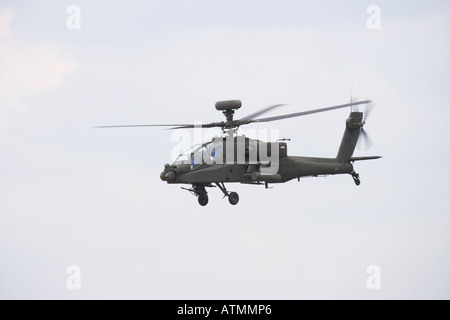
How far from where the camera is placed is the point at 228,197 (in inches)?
1683

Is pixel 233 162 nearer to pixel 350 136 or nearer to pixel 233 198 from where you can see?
pixel 233 198

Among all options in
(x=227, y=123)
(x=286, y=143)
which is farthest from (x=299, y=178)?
(x=227, y=123)

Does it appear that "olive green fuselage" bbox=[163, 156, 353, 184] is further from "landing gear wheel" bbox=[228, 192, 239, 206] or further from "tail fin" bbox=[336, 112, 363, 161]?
"tail fin" bbox=[336, 112, 363, 161]

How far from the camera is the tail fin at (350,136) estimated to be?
153 ft

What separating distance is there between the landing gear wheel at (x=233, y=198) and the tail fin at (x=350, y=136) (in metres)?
6.80

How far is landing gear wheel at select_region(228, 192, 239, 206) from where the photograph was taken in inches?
1679

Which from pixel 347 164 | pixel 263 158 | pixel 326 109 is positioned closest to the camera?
pixel 326 109

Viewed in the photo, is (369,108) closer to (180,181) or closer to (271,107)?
(271,107)

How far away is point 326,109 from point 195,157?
21.4 feet

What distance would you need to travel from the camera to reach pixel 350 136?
4712 cm

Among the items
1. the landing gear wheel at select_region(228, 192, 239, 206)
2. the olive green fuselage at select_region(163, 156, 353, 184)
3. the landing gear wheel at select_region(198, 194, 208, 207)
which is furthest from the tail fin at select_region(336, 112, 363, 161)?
the landing gear wheel at select_region(198, 194, 208, 207)

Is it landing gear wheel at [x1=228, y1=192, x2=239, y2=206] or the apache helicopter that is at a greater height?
the apache helicopter

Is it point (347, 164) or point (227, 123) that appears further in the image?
point (347, 164)

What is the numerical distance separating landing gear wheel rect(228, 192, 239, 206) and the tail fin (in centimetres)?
680
